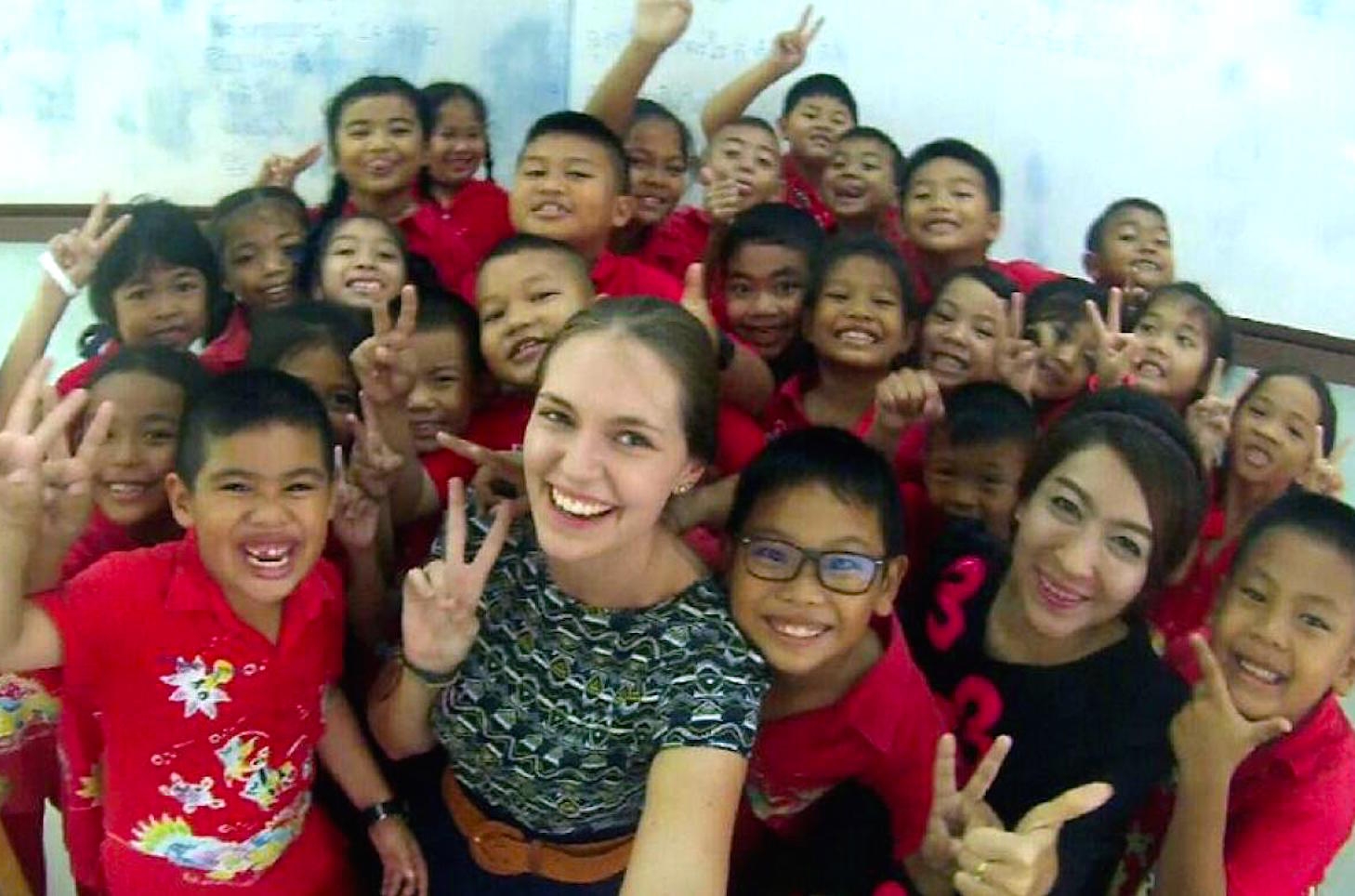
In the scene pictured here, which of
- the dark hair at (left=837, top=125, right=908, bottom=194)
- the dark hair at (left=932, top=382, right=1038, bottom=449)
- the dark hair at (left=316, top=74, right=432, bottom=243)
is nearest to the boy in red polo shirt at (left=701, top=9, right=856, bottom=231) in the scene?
the dark hair at (left=837, top=125, right=908, bottom=194)

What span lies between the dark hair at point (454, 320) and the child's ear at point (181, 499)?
1.76 ft

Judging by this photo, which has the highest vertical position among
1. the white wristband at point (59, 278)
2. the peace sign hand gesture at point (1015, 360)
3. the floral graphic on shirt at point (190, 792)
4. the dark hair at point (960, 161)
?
the dark hair at point (960, 161)

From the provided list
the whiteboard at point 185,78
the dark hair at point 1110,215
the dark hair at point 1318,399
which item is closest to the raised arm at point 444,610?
the dark hair at point 1318,399

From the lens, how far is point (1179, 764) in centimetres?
134

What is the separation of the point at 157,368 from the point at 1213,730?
134 centimetres

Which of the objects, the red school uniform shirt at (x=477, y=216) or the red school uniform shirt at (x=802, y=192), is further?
the red school uniform shirt at (x=802, y=192)

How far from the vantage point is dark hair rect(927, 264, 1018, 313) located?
2178mm

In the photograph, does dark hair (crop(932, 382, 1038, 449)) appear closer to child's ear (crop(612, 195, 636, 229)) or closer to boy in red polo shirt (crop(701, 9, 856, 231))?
child's ear (crop(612, 195, 636, 229))

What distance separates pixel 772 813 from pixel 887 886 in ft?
A: 0.52

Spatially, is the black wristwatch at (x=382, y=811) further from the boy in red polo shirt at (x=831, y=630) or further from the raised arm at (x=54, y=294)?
the raised arm at (x=54, y=294)

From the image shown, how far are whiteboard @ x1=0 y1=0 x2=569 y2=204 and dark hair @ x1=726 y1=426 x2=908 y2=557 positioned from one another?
2.17 metres

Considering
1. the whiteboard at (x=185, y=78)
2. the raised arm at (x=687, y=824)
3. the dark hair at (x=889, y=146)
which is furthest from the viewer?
the whiteboard at (x=185, y=78)

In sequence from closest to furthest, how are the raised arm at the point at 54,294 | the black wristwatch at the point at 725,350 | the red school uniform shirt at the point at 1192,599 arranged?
1. the red school uniform shirt at the point at 1192,599
2. the black wristwatch at the point at 725,350
3. the raised arm at the point at 54,294

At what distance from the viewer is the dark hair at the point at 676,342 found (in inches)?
46.1
